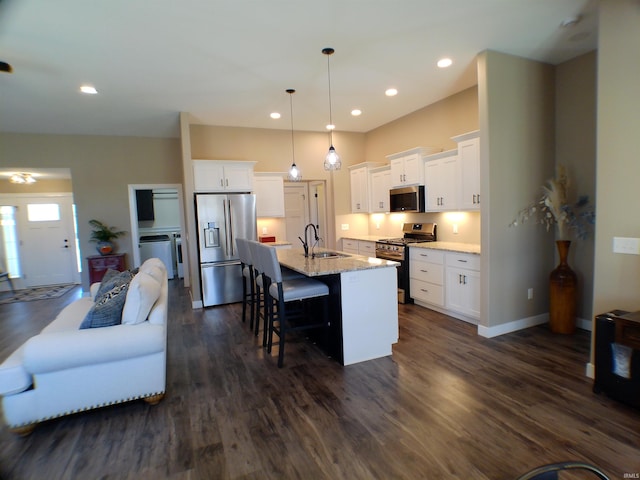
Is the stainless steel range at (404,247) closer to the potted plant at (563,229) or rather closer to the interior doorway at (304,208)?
the potted plant at (563,229)

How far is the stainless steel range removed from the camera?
4.94m

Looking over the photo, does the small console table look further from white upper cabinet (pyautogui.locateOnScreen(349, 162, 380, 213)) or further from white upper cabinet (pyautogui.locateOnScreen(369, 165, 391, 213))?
white upper cabinet (pyautogui.locateOnScreen(369, 165, 391, 213))

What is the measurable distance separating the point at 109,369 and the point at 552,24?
4716 millimetres

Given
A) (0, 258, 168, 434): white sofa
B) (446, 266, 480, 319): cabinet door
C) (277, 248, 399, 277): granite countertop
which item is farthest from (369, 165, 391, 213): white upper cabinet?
(0, 258, 168, 434): white sofa

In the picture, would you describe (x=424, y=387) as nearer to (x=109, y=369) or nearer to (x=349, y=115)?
(x=109, y=369)

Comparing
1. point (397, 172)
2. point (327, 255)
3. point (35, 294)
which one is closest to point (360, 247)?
point (397, 172)

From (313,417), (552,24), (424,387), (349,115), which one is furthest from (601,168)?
(349,115)

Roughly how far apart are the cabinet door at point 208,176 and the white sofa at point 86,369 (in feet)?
9.39

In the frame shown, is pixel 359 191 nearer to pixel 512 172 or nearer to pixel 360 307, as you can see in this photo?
pixel 512 172

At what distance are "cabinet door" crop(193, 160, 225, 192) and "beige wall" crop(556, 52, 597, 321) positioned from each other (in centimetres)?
470

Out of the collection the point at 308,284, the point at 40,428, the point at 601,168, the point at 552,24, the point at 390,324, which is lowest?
the point at 40,428

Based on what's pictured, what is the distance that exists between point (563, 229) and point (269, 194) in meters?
4.35

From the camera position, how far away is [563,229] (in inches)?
144

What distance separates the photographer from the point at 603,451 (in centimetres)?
191
